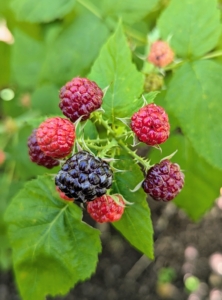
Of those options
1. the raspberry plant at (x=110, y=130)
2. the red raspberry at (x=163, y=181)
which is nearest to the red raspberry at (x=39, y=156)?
the raspberry plant at (x=110, y=130)

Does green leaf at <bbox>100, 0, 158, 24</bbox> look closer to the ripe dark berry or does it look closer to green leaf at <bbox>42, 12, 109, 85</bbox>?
green leaf at <bbox>42, 12, 109, 85</bbox>

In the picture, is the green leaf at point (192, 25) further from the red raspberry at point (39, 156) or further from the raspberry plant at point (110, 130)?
the red raspberry at point (39, 156)

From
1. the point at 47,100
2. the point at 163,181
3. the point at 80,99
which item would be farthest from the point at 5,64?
the point at 163,181

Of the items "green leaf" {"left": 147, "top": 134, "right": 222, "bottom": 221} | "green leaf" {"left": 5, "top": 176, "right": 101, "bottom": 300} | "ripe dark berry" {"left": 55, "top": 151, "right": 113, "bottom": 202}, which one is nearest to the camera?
"ripe dark berry" {"left": 55, "top": 151, "right": 113, "bottom": 202}

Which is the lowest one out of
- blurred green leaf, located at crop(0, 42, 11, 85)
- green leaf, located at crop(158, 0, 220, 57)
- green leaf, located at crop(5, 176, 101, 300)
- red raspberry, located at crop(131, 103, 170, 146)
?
blurred green leaf, located at crop(0, 42, 11, 85)

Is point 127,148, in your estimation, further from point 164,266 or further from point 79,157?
point 164,266

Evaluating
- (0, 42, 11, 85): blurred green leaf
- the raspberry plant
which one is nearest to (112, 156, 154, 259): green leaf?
the raspberry plant

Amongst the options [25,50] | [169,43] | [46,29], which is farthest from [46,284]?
[25,50]
